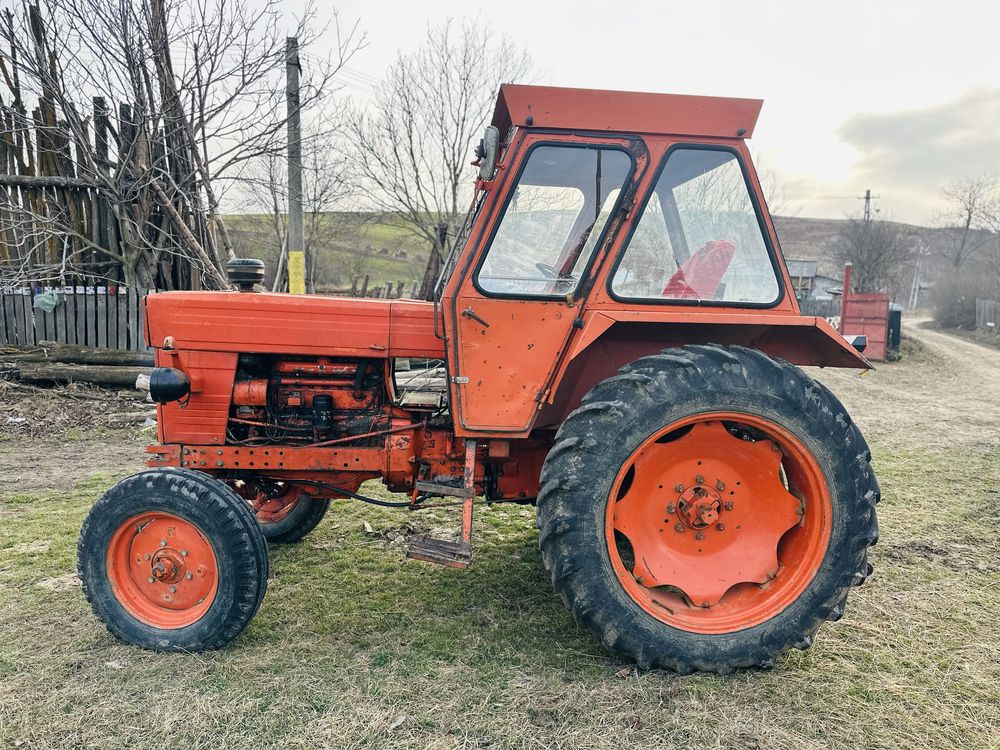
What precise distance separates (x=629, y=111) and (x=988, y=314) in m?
31.8

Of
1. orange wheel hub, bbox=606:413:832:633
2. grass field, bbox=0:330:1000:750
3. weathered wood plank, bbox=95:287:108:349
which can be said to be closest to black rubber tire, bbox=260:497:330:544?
grass field, bbox=0:330:1000:750

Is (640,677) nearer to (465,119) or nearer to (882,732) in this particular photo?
(882,732)

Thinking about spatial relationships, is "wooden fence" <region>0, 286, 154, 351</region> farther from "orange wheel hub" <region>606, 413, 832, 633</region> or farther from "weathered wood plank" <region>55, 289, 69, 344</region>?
"orange wheel hub" <region>606, 413, 832, 633</region>

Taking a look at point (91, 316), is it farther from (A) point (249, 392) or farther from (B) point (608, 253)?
(B) point (608, 253)

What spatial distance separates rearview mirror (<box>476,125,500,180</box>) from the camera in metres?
2.69

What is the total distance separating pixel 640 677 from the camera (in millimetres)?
2656

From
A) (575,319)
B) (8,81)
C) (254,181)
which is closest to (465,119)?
(254,181)

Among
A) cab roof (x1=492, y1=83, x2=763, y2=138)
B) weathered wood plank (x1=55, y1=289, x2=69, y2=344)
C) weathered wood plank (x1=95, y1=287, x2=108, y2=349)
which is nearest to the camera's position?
cab roof (x1=492, y1=83, x2=763, y2=138)

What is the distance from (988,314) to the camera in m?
27.3

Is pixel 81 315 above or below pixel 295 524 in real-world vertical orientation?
above

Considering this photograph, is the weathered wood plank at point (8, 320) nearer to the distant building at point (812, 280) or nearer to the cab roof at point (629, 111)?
the cab roof at point (629, 111)

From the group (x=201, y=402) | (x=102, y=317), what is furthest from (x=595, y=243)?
(x=102, y=317)

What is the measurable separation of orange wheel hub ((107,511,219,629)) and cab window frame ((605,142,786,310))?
2.16 meters

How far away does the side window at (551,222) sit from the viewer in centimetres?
286
